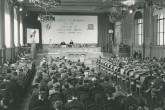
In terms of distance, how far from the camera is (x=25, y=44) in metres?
33.7

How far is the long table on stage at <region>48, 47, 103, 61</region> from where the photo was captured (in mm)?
28625

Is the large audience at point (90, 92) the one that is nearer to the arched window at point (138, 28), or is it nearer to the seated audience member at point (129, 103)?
the seated audience member at point (129, 103)

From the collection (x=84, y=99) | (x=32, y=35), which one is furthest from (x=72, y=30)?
(x=84, y=99)

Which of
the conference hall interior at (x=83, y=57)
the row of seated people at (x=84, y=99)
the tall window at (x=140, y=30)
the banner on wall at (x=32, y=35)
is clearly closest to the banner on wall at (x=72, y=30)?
the conference hall interior at (x=83, y=57)

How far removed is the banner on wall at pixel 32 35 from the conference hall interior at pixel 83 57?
37 millimetres

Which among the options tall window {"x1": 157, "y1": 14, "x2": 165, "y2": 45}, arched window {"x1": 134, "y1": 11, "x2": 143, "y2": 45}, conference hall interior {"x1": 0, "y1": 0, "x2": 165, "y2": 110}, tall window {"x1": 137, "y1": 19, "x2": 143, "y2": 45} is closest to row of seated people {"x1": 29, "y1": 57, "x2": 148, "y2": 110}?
conference hall interior {"x1": 0, "y1": 0, "x2": 165, "y2": 110}

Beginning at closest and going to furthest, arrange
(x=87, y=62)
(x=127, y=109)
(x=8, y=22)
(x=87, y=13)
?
(x=127, y=109)
(x=8, y=22)
(x=87, y=62)
(x=87, y=13)

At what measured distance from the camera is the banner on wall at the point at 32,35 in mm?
34594

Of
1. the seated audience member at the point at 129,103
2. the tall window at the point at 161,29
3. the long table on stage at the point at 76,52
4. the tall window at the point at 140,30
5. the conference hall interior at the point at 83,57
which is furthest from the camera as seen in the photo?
the long table on stage at the point at 76,52

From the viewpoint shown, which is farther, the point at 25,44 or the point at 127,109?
the point at 25,44

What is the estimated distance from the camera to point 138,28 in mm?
28422

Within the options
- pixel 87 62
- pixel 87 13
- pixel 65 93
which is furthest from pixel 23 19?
pixel 65 93

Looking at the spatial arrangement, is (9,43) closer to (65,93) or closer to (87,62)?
(87,62)

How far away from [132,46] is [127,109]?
22.1 meters
